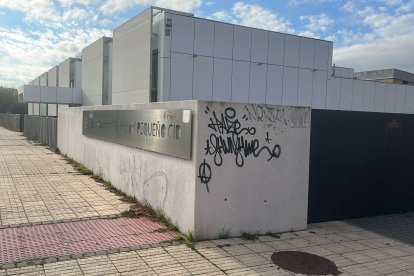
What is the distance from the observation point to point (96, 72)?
1601 inches

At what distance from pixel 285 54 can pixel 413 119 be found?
2276 cm

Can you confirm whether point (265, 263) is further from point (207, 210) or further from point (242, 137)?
point (242, 137)

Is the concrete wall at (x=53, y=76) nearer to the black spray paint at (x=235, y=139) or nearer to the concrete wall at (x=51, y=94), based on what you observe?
the concrete wall at (x=51, y=94)

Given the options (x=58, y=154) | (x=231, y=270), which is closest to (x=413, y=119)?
(x=231, y=270)

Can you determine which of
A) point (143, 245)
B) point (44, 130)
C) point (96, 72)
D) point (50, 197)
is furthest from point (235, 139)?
point (96, 72)

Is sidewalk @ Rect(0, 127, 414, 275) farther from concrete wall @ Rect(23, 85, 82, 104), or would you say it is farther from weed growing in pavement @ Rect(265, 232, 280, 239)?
concrete wall @ Rect(23, 85, 82, 104)

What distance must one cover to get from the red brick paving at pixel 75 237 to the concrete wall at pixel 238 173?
52cm

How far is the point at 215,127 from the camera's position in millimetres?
5828

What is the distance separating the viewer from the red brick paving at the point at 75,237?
5066 mm

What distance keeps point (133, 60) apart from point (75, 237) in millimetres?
24828

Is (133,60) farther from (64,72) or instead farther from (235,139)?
(64,72)

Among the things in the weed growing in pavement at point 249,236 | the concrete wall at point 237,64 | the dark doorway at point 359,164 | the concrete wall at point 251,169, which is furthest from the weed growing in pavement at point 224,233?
the concrete wall at point 237,64

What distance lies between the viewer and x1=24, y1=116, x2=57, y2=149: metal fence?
19741mm

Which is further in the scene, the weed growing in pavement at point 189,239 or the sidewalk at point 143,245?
Answer: the weed growing in pavement at point 189,239
